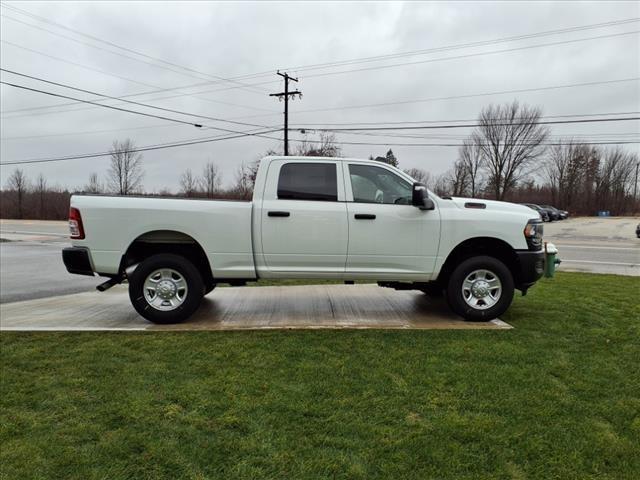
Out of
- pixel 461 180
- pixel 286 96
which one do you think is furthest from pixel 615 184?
pixel 286 96

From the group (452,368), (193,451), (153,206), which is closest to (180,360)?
(193,451)

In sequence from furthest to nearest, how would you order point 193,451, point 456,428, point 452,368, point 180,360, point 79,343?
point 79,343
point 180,360
point 452,368
point 456,428
point 193,451

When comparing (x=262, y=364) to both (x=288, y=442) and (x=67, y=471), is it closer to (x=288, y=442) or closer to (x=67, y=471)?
(x=288, y=442)

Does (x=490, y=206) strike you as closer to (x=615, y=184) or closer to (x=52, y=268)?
(x=52, y=268)

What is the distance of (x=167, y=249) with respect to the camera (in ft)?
19.2

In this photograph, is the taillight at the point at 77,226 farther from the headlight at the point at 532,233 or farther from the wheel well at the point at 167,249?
the headlight at the point at 532,233

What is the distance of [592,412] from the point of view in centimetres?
324

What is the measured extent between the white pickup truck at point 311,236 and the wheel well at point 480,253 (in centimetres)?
5

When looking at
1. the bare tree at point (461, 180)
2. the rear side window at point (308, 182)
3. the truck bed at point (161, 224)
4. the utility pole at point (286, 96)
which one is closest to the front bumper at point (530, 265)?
the rear side window at point (308, 182)

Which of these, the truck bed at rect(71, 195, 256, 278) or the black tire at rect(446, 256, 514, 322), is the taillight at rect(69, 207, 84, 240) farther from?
the black tire at rect(446, 256, 514, 322)

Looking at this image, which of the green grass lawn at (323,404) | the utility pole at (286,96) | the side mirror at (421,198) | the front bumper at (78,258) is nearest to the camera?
the green grass lawn at (323,404)

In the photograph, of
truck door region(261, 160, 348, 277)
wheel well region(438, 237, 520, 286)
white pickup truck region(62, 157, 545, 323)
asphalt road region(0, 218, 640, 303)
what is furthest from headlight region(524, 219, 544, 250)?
asphalt road region(0, 218, 640, 303)

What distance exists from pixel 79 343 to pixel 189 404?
217 cm

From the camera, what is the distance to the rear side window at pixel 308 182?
18.6ft
